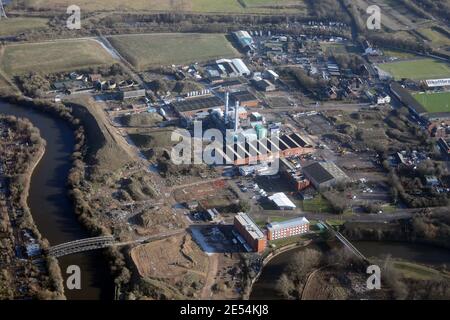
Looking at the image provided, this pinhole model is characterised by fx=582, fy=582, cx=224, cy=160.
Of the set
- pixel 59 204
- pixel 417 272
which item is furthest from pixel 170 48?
pixel 417 272

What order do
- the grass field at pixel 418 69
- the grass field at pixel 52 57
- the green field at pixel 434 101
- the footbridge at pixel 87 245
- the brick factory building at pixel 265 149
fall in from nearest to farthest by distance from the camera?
the footbridge at pixel 87 245 → the brick factory building at pixel 265 149 → the green field at pixel 434 101 → the grass field at pixel 52 57 → the grass field at pixel 418 69

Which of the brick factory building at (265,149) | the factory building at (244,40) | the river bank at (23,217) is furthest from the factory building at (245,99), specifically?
the river bank at (23,217)

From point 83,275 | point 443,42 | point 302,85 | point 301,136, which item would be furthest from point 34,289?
point 443,42

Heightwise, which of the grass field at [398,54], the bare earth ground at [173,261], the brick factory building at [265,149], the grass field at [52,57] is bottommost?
the bare earth ground at [173,261]

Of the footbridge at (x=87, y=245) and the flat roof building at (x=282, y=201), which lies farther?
the flat roof building at (x=282, y=201)

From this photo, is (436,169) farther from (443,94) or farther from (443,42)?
(443,42)

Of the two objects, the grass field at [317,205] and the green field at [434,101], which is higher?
the green field at [434,101]

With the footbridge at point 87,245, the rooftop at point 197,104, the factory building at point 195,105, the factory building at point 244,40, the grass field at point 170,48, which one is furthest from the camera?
the factory building at point 244,40

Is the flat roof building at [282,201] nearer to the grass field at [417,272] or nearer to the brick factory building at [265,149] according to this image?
the brick factory building at [265,149]
